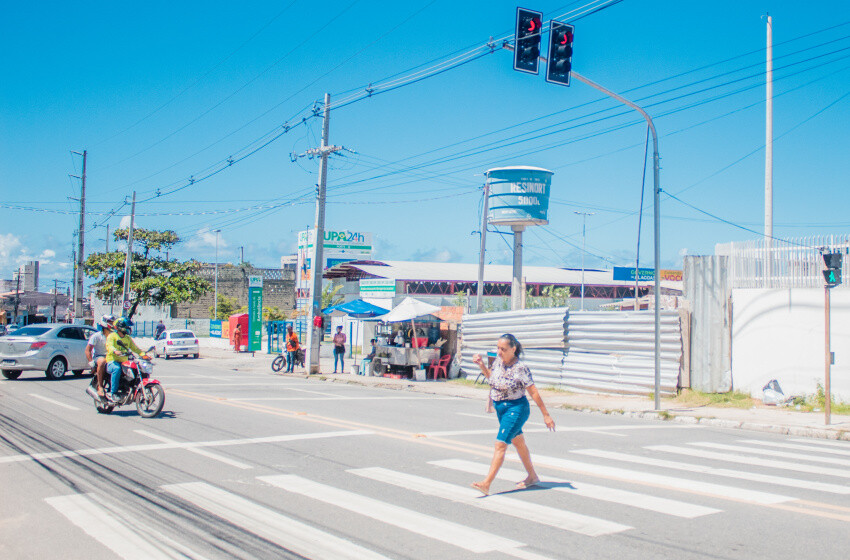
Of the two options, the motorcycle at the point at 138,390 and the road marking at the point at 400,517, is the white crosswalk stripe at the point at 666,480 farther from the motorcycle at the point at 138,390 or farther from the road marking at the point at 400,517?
the motorcycle at the point at 138,390

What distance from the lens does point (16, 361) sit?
2053cm

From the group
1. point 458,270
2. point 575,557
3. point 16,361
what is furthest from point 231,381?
point 458,270

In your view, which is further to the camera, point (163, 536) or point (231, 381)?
point (231, 381)

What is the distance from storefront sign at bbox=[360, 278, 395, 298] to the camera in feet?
125

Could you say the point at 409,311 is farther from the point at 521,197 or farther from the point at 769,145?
the point at 521,197

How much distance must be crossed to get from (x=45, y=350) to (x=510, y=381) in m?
18.3

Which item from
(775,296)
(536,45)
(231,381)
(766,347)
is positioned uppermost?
(536,45)

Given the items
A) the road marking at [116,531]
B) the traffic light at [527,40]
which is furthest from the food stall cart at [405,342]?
the road marking at [116,531]

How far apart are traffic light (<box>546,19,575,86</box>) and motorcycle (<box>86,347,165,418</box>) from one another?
28.1 feet

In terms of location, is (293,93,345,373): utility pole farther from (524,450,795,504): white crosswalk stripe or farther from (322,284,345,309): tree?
(322,284,345,309): tree

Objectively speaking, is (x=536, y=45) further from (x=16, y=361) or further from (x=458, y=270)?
(x=458, y=270)

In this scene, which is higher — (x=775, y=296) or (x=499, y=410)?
(x=775, y=296)

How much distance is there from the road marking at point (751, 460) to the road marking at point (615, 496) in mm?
2965

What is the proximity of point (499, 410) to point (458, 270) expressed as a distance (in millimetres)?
57556
